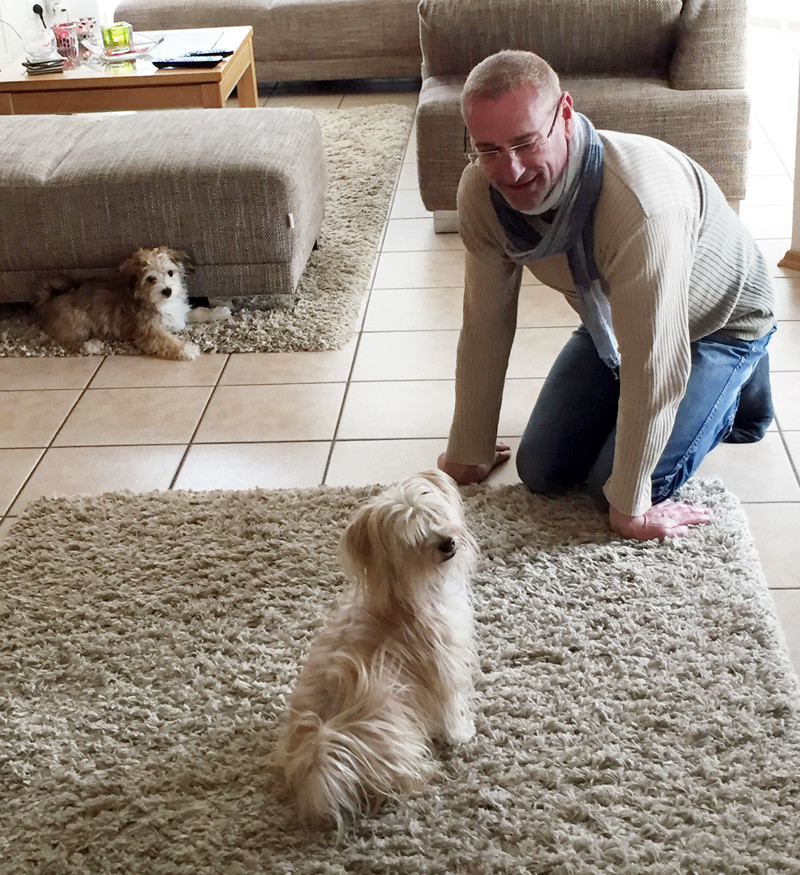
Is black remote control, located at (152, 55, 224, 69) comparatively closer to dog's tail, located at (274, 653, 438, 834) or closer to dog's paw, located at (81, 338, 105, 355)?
dog's paw, located at (81, 338, 105, 355)

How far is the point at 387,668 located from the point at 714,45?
2697 mm

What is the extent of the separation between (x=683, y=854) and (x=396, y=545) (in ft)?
1.88

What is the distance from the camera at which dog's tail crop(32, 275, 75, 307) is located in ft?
10.6

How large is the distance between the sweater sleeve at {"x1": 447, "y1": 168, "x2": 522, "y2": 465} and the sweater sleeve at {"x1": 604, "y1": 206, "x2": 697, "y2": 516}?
0.26 meters

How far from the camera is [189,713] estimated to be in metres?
1.80

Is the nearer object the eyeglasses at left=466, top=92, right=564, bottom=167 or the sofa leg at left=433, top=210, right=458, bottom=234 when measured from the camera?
the eyeglasses at left=466, top=92, right=564, bottom=167

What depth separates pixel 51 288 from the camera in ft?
10.6

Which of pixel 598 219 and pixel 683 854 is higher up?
pixel 598 219

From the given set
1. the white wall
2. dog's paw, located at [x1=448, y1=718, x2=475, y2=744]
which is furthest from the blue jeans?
the white wall

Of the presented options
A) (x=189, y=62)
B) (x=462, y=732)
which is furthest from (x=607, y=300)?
(x=189, y=62)

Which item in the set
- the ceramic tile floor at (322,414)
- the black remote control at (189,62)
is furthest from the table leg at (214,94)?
the ceramic tile floor at (322,414)

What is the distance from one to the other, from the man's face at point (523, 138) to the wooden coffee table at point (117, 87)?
2726mm

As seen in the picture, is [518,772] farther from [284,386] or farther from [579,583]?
[284,386]

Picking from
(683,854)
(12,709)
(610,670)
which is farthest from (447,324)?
(683,854)
